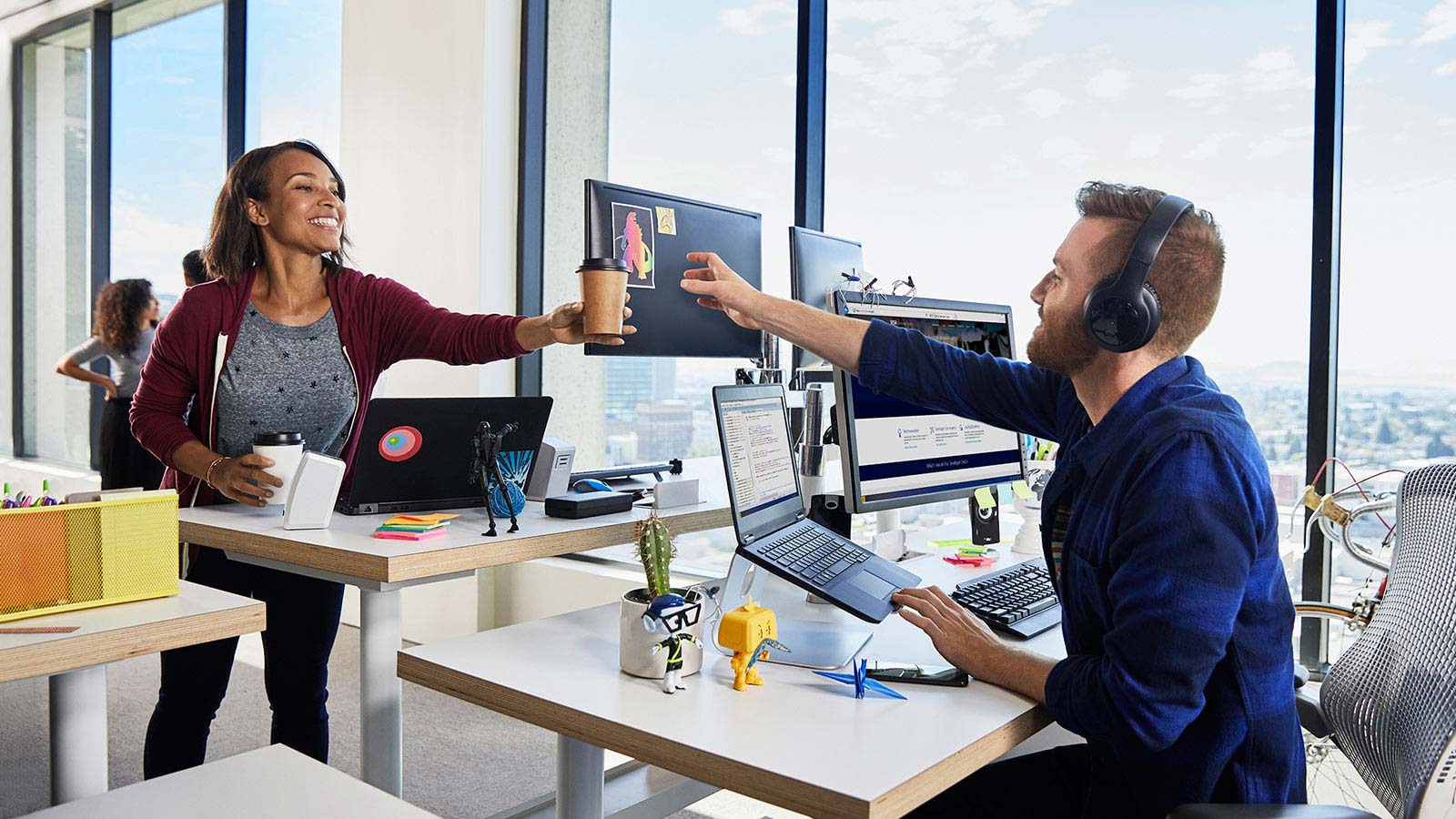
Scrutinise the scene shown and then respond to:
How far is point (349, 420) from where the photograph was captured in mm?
2111

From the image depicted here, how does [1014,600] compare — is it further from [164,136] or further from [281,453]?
[164,136]

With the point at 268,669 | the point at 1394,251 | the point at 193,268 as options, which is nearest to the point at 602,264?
the point at 268,669

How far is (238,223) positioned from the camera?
6.73 feet

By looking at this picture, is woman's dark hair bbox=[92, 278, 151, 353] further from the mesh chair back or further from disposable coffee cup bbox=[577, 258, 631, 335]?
the mesh chair back

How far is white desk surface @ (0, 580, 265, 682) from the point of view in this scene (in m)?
1.07

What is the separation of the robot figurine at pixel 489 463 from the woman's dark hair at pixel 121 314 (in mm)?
3347

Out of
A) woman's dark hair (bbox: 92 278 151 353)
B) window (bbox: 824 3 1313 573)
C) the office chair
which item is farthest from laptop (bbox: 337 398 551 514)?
woman's dark hair (bbox: 92 278 151 353)

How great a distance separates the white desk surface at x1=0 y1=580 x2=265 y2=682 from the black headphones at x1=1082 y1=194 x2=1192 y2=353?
1.08 m

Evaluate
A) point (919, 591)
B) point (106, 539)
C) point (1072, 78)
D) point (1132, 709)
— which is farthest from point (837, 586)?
point (1072, 78)

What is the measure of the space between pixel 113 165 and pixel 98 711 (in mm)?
5679

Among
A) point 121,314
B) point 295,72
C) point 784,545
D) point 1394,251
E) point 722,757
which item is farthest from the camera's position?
point 295,72

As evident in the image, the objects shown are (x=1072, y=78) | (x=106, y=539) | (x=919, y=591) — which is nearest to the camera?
(x=106, y=539)

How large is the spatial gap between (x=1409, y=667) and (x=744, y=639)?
762 mm

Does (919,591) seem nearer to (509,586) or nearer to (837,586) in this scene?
(837,586)
